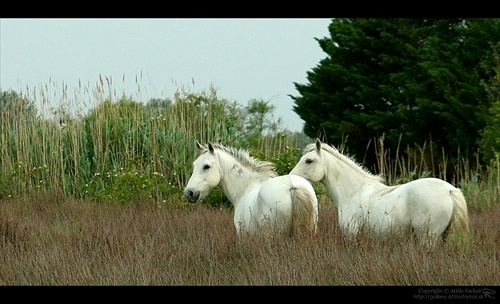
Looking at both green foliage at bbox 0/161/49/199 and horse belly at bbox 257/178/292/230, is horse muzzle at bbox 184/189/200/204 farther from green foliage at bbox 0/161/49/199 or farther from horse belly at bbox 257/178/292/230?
green foliage at bbox 0/161/49/199

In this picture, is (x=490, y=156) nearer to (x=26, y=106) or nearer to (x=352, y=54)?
(x=352, y=54)

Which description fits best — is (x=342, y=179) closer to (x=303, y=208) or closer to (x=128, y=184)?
(x=303, y=208)

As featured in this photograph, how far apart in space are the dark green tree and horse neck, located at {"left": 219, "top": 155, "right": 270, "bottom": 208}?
18.3 metres

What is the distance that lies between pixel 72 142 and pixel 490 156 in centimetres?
1373

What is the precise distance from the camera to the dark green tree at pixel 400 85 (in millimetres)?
26625

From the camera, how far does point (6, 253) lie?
663 cm

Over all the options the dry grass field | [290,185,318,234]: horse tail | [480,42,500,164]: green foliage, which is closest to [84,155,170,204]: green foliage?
the dry grass field

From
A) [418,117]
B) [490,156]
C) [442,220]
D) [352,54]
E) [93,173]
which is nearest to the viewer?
[442,220]

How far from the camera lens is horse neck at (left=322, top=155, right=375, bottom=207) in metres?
7.28

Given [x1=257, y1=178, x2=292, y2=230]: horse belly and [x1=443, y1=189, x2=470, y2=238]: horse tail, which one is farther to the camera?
[x1=257, y1=178, x2=292, y2=230]: horse belly

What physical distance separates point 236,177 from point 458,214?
7.49 ft

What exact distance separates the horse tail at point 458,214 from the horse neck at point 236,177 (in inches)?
77.6

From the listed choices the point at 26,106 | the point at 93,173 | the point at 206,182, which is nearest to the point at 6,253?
the point at 206,182

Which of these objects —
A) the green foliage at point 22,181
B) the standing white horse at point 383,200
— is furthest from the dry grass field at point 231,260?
the green foliage at point 22,181
